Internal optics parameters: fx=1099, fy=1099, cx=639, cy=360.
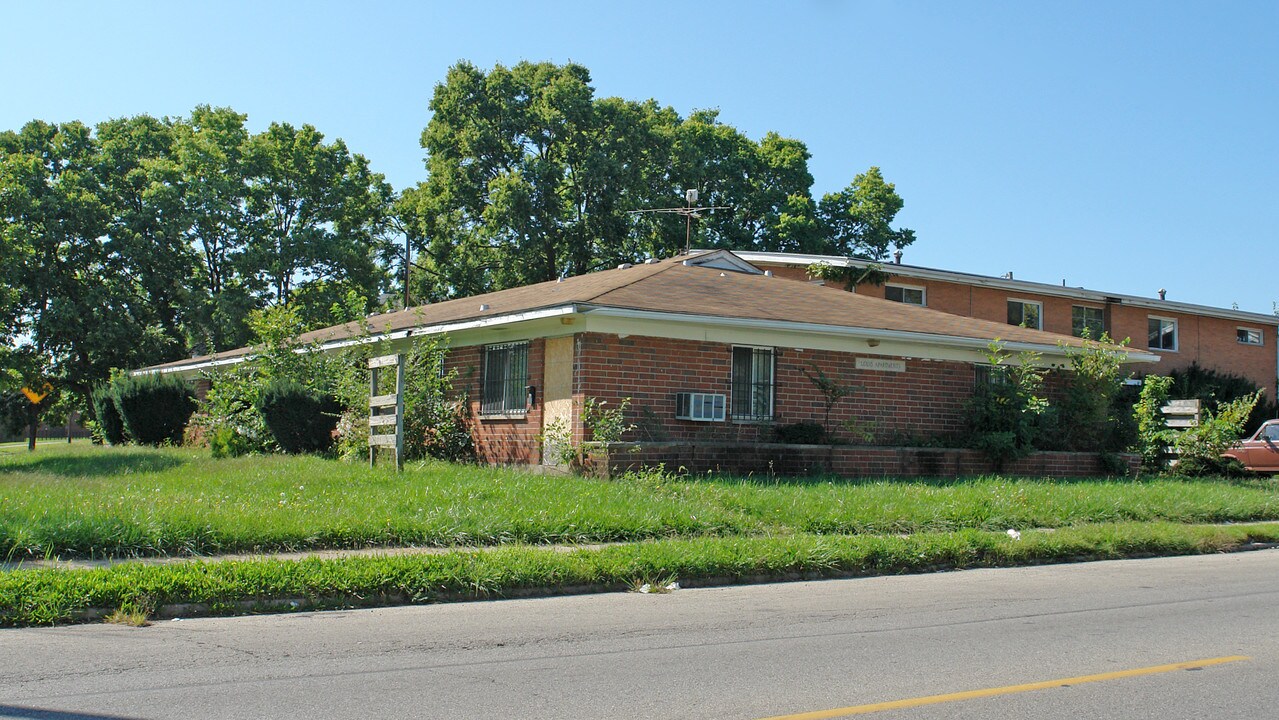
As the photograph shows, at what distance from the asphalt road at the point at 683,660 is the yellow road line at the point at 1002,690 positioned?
0.08ft

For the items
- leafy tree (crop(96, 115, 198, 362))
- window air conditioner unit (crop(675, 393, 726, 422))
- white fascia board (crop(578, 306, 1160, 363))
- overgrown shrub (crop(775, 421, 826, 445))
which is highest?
leafy tree (crop(96, 115, 198, 362))

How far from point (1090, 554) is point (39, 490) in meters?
12.8

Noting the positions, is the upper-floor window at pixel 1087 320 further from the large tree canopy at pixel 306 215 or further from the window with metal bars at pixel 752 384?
the window with metal bars at pixel 752 384

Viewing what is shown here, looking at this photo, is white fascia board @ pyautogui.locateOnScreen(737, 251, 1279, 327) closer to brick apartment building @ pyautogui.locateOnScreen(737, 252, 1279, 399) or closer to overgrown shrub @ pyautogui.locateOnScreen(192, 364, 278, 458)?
brick apartment building @ pyautogui.locateOnScreen(737, 252, 1279, 399)

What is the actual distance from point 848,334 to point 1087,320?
2158cm

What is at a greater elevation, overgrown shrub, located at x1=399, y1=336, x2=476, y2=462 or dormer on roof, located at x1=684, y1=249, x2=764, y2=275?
dormer on roof, located at x1=684, y1=249, x2=764, y2=275

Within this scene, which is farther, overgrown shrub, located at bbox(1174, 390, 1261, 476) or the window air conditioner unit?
overgrown shrub, located at bbox(1174, 390, 1261, 476)

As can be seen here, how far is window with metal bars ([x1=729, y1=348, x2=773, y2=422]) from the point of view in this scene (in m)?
18.7

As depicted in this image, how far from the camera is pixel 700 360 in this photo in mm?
18203

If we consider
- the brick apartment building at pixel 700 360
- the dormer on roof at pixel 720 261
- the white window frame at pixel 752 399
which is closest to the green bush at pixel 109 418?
the brick apartment building at pixel 700 360

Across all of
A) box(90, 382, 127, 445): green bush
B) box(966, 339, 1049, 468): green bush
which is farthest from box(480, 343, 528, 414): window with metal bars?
box(90, 382, 127, 445): green bush

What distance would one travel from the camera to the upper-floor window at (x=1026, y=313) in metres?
35.8

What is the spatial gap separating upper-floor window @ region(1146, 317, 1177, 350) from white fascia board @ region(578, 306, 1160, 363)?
17254 millimetres

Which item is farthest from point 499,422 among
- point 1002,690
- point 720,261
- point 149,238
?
point 149,238
